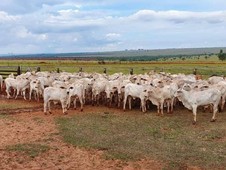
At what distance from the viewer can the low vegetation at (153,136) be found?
40.4 ft

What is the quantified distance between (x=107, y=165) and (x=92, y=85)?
11.3 m

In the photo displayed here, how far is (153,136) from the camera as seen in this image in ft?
48.8

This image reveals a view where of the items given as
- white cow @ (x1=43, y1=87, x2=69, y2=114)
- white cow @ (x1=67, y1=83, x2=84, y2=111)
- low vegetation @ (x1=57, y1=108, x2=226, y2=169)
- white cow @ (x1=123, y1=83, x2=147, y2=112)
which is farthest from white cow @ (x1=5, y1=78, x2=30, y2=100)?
white cow @ (x1=123, y1=83, x2=147, y2=112)

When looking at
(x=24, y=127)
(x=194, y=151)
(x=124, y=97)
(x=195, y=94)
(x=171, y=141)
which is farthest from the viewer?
(x=124, y=97)

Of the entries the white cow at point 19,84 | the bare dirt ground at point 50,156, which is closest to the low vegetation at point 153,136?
the bare dirt ground at point 50,156

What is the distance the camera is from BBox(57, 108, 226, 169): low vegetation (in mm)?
12312

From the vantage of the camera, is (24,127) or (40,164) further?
(24,127)

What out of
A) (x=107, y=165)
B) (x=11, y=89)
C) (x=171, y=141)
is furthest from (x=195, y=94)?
(x=11, y=89)

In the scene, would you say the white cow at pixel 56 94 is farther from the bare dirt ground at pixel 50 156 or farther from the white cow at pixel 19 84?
the white cow at pixel 19 84

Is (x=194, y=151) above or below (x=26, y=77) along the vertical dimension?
below

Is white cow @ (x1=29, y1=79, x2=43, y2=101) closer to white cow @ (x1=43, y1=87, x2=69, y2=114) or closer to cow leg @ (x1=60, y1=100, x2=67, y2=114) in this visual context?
white cow @ (x1=43, y1=87, x2=69, y2=114)

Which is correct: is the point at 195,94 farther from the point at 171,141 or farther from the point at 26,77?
the point at 26,77

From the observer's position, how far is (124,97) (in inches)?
838

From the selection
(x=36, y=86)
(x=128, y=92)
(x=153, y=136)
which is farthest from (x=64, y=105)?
(x=153, y=136)
